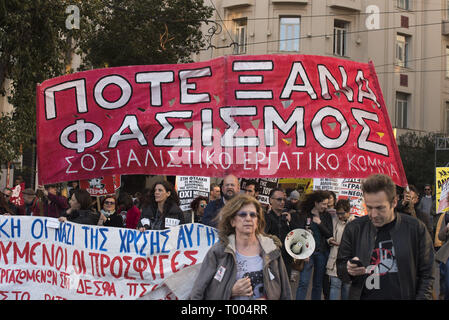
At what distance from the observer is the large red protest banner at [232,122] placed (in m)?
7.06

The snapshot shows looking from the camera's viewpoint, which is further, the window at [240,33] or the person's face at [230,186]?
the window at [240,33]

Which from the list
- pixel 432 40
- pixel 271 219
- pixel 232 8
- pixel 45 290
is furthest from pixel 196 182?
pixel 432 40

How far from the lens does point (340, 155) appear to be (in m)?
7.08

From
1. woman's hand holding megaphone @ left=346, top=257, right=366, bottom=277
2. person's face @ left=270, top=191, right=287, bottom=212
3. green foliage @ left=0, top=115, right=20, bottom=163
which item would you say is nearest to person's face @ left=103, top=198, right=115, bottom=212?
person's face @ left=270, top=191, right=287, bottom=212

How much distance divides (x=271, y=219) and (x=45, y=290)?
3016mm

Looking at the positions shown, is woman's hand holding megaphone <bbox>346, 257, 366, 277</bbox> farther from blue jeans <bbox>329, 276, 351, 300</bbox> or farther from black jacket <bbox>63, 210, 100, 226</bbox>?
blue jeans <bbox>329, 276, 351, 300</bbox>

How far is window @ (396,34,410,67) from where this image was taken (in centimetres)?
3250

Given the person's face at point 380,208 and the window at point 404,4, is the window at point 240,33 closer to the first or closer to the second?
the window at point 404,4

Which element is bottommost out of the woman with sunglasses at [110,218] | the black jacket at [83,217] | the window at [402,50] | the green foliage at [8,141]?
the woman with sunglasses at [110,218]

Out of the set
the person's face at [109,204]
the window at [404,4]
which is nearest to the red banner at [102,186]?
the person's face at [109,204]

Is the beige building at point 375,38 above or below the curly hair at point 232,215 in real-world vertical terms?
above

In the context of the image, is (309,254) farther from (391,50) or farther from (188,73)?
(391,50)

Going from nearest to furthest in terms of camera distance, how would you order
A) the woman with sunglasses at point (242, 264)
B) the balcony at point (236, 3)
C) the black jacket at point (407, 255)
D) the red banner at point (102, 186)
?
the black jacket at point (407, 255) → the woman with sunglasses at point (242, 264) → the red banner at point (102, 186) → the balcony at point (236, 3)

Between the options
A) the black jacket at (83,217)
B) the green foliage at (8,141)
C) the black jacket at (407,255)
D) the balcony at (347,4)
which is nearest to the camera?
the black jacket at (407,255)
